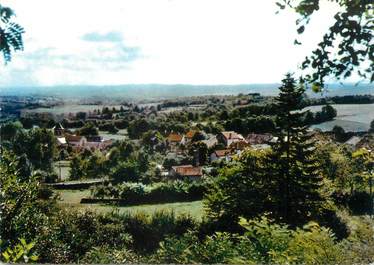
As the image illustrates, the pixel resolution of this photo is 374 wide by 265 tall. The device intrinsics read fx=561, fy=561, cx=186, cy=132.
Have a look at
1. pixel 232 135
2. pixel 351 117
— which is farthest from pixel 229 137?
pixel 351 117

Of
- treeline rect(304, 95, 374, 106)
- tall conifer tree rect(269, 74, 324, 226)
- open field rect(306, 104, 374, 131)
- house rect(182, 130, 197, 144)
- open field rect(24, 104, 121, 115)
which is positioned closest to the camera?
treeline rect(304, 95, 374, 106)

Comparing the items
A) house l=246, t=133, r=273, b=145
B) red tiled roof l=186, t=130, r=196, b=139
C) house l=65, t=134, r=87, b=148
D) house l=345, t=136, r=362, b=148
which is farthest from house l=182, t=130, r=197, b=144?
house l=345, t=136, r=362, b=148

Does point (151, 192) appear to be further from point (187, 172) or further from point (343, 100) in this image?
point (343, 100)

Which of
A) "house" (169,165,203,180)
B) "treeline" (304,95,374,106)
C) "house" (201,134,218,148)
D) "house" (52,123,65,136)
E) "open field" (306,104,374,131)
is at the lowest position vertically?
"house" (169,165,203,180)

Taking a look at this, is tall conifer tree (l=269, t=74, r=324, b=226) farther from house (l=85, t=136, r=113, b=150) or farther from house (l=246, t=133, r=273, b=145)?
house (l=85, t=136, r=113, b=150)

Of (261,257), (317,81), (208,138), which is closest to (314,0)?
(317,81)

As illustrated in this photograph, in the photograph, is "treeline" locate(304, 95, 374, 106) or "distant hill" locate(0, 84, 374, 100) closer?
"treeline" locate(304, 95, 374, 106)

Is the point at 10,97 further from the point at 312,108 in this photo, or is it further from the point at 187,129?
the point at 312,108

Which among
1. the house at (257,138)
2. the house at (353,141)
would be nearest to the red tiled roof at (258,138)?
the house at (257,138)
